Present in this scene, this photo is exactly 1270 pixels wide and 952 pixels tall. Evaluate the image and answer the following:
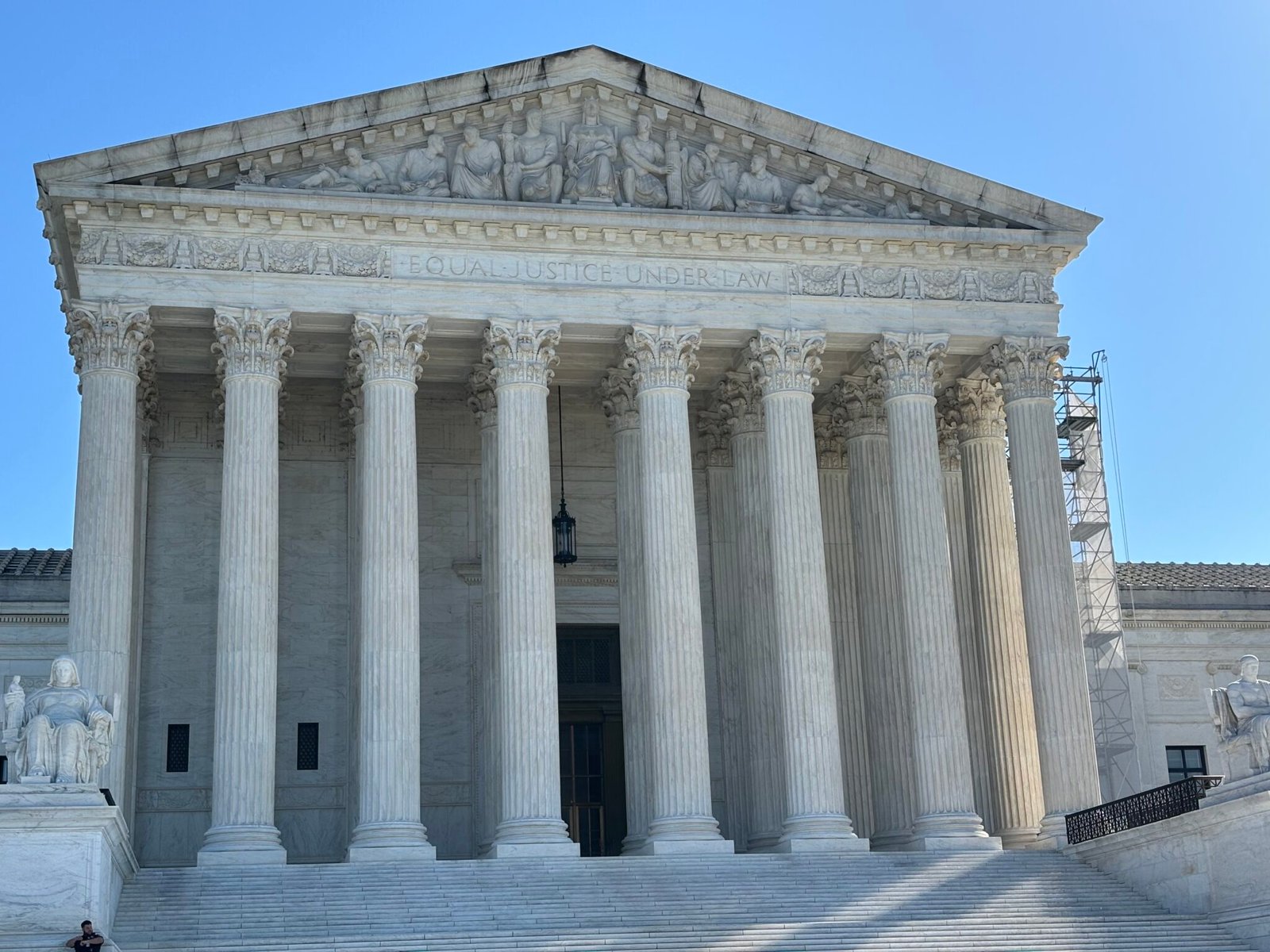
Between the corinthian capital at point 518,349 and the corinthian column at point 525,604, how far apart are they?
2 centimetres

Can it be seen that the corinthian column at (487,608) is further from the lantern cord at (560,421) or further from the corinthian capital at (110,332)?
the corinthian capital at (110,332)

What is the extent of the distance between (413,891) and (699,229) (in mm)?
15652

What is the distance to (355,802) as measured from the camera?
3853cm

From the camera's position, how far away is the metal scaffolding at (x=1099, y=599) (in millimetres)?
49750

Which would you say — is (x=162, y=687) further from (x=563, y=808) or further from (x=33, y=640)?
(x=563, y=808)

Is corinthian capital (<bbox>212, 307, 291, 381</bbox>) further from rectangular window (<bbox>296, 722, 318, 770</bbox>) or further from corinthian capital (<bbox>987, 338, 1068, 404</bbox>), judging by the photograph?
corinthian capital (<bbox>987, 338, 1068, 404</bbox>)

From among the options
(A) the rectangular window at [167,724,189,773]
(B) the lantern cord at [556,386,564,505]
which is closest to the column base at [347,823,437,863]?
(A) the rectangular window at [167,724,189,773]

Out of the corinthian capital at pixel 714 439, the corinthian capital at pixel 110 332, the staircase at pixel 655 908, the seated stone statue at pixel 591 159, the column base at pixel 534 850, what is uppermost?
the seated stone statue at pixel 591 159

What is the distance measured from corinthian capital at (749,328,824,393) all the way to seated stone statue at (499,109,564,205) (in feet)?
18.2

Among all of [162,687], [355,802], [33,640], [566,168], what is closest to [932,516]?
[566,168]

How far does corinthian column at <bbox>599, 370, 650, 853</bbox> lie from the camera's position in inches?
1522

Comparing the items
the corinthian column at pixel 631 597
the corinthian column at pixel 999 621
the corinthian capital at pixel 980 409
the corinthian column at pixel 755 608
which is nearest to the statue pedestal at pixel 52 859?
the corinthian column at pixel 631 597

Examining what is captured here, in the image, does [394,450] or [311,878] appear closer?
[311,878]

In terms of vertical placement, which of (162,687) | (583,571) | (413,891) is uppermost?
(583,571)
